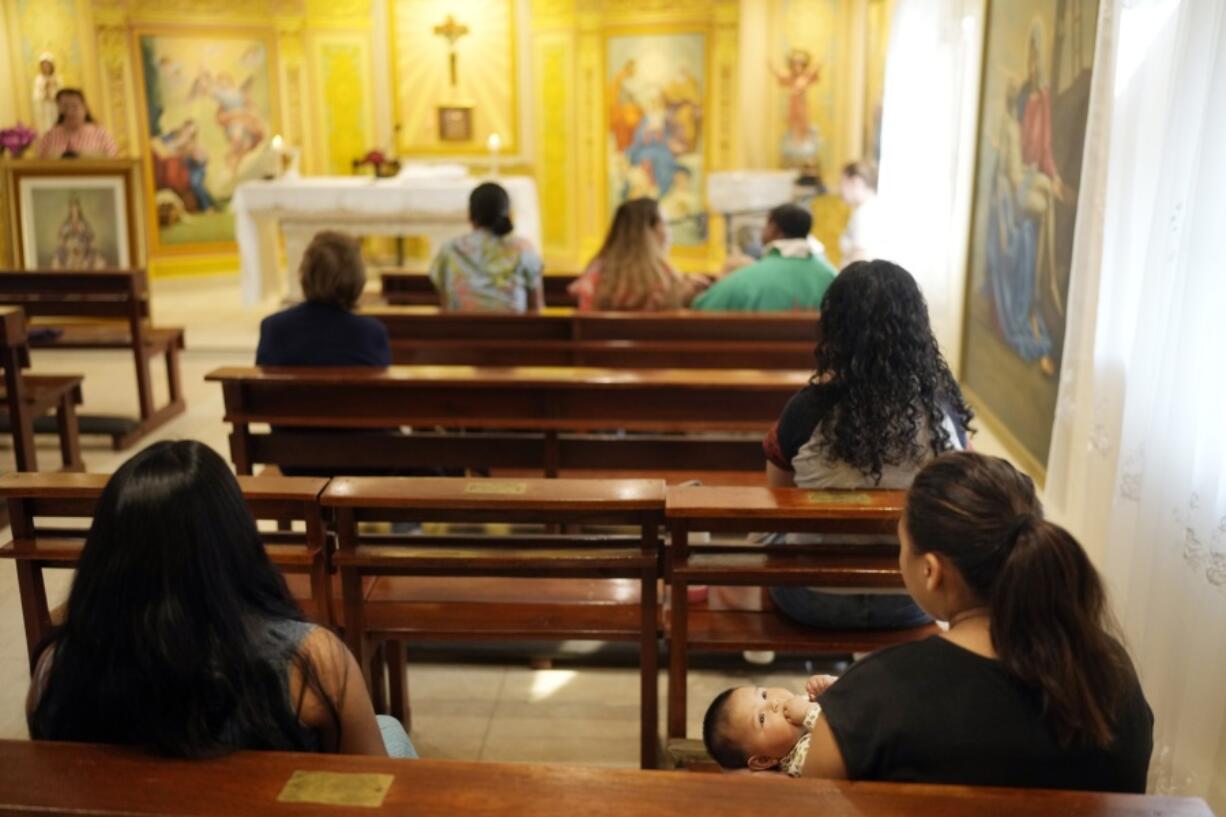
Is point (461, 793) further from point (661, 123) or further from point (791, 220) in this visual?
point (661, 123)

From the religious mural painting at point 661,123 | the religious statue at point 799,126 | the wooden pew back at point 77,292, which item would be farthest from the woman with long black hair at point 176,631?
the religious mural painting at point 661,123

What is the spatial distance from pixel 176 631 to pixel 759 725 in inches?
41.8

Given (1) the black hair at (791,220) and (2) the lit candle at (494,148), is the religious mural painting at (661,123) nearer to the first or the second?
(2) the lit candle at (494,148)

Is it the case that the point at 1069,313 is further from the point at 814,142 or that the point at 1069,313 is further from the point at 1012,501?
the point at 814,142

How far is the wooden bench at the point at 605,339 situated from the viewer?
481 centimetres

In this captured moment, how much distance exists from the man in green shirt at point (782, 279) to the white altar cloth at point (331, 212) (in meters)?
4.52

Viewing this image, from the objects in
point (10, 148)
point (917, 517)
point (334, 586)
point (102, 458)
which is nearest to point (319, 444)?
point (334, 586)

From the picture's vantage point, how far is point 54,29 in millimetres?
10461

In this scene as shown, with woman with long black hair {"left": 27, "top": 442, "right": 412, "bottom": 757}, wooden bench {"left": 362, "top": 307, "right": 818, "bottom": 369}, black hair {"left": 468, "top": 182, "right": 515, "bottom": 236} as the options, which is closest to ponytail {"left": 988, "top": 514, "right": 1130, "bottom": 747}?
woman with long black hair {"left": 27, "top": 442, "right": 412, "bottom": 757}

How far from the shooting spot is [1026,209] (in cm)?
530

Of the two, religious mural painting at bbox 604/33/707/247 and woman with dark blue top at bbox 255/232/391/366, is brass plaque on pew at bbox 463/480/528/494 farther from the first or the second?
religious mural painting at bbox 604/33/707/247

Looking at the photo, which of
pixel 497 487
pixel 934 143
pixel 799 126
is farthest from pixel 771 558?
pixel 799 126

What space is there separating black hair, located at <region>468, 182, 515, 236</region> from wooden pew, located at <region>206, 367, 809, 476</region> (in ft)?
5.00

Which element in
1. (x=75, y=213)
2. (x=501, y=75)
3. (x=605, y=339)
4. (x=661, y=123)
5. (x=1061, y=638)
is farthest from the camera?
(x=501, y=75)
